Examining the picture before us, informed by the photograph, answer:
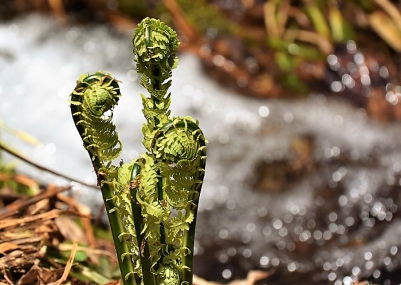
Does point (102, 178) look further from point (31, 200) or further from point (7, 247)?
point (31, 200)

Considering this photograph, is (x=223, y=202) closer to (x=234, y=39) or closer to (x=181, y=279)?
(x=234, y=39)

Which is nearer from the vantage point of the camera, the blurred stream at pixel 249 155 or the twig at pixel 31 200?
the twig at pixel 31 200

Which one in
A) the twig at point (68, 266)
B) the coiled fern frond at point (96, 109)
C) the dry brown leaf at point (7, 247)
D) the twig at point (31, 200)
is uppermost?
the coiled fern frond at point (96, 109)

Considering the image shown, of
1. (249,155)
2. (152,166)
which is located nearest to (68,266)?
(152,166)

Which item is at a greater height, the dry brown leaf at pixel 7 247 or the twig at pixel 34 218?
the twig at pixel 34 218

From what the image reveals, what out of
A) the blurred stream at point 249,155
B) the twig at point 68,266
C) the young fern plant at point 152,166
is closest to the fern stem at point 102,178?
the young fern plant at point 152,166

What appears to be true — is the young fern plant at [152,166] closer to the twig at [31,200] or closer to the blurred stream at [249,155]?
the twig at [31,200]

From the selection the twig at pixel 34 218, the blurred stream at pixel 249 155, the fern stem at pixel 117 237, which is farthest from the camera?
the blurred stream at pixel 249 155
